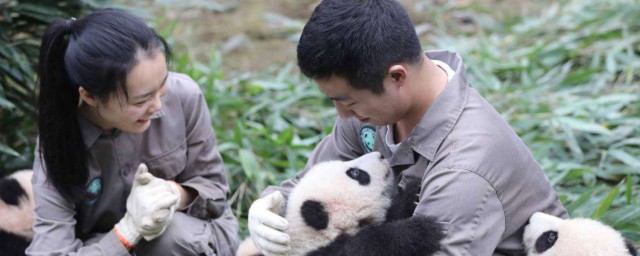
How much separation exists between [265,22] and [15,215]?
3.28 m

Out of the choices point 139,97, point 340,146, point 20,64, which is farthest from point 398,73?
point 20,64

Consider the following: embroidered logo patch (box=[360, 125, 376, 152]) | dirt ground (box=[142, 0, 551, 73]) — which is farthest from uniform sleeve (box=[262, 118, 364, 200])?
dirt ground (box=[142, 0, 551, 73])

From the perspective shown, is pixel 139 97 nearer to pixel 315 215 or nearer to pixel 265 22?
pixel 315 215

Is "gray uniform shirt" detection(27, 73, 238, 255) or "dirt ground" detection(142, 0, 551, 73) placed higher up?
"gray uniform shirt" detection(27, 73, 238, 255)

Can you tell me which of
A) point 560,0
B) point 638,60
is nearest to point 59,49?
point 638,60

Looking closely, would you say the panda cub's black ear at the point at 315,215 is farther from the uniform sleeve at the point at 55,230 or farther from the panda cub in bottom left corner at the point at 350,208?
the uniform sleeve at the point at 55,230

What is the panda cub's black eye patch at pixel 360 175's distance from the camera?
263 centimetres

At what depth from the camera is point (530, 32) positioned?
5.47 meters

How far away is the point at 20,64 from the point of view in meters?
3.75

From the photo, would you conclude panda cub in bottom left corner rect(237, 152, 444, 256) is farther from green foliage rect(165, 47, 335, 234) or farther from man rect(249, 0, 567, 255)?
green foliage rect(165, 47, 335, 234)

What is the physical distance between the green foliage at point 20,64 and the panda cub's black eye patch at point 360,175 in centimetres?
181

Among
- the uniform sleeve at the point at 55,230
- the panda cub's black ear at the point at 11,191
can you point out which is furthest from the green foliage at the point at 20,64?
the uniform sleeve at the point at 55,230

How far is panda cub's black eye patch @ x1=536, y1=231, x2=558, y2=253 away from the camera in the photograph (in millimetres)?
2480

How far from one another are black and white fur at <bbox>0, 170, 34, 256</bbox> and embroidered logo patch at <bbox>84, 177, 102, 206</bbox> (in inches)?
17.0
